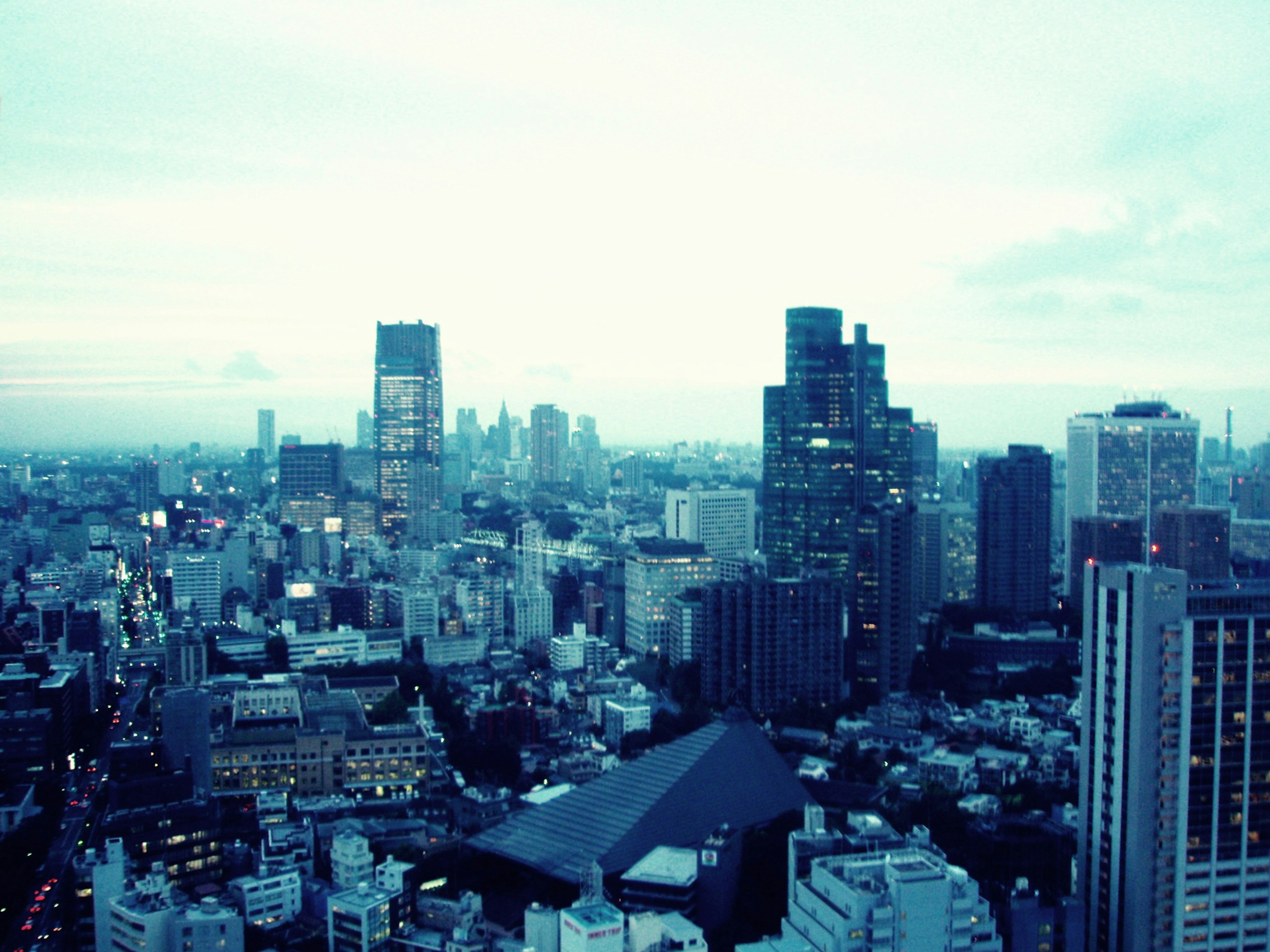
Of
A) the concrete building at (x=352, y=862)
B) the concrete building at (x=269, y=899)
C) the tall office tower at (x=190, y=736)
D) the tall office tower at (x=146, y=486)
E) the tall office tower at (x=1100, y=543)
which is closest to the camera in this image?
the concrete building at (x=269, y=899)

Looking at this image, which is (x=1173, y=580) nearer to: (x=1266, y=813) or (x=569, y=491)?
(x=1266, y=813)

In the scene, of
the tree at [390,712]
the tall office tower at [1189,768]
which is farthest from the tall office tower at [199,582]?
the tall office tower at [1189,768]

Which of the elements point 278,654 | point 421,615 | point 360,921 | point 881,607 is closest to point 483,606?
point 421,615

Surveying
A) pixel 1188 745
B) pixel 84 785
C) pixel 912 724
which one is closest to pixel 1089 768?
Answer: pixel 1188 745

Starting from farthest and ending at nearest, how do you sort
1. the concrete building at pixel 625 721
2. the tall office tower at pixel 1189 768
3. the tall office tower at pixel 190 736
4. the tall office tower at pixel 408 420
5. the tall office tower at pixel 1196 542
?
the tall office tower at pixel 408 420 < the tall office tower at pixel 1196 542 < the concrete building at pixel 625 721 < the tall office tower at pixel 190 736 < the tall office tower at pixel 1189 768

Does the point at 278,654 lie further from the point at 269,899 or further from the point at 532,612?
the point at 269,899

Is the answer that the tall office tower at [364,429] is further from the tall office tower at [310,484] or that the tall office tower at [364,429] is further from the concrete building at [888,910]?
the concrete building at [888,910]

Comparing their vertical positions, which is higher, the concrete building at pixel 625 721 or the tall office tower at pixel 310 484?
the tall office tower at pixel 310 484
